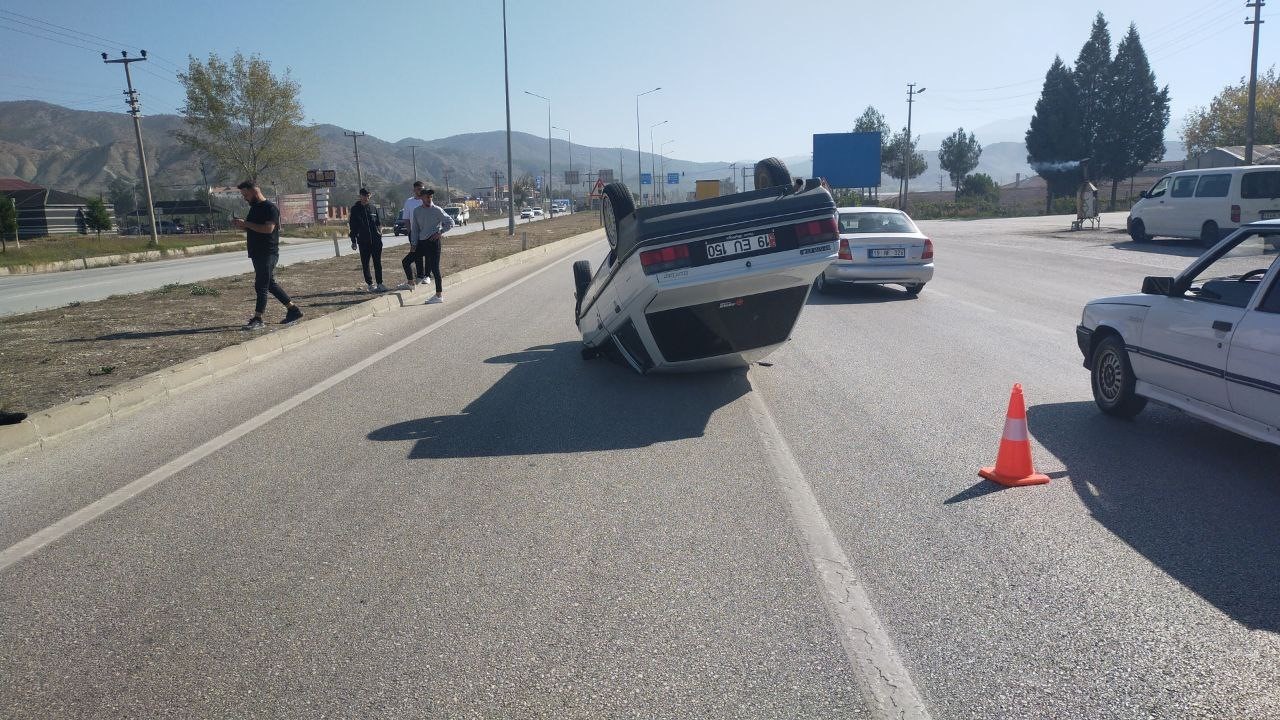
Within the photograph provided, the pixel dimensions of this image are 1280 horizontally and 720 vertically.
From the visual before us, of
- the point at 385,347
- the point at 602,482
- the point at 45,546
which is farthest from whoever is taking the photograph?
the point at 385,347

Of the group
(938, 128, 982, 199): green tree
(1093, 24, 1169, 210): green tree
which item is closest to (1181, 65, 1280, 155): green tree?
(1093, 24, 1169, 210): green tree

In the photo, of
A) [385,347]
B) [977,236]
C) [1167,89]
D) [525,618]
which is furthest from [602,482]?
[1167,89]

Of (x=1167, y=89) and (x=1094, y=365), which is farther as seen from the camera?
(x=1167, y=89)

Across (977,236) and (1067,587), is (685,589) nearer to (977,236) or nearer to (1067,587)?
(1067,587)

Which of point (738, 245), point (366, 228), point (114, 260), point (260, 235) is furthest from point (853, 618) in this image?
point (114, 260)

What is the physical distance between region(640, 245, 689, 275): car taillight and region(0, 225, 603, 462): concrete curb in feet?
14.7

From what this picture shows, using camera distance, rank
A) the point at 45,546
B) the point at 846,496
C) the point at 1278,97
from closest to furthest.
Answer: the point at 45,546
the point at 846,496
the point at 1278,97

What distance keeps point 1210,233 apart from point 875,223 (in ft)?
43.0

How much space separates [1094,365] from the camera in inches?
265

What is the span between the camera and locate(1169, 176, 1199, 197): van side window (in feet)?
75.8

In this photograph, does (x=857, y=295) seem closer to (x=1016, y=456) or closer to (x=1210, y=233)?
(x=1016, y=456)

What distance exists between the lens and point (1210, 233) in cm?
2259

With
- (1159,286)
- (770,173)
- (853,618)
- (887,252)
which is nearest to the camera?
(853,618)

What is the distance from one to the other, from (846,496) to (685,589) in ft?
4.90
